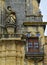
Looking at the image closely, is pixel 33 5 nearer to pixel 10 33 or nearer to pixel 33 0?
pixel 33 0

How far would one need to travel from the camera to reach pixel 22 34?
860 inches

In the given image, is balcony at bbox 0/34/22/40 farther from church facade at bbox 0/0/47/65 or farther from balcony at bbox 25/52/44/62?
balcony at bbox 25/52/44/62

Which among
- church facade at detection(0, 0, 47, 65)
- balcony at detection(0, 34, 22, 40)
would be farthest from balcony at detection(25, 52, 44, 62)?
balcony at detection(0, 34, 22, 40)

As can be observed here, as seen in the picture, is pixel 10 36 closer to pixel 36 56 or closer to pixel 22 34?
pixel 22 34

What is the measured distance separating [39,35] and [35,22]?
0.82 m

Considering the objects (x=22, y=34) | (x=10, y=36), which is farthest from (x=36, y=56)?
(x=10, y=36)

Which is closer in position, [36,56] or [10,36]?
[36,56]

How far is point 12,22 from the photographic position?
2220cm

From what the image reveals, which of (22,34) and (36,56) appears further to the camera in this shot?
(22,34)

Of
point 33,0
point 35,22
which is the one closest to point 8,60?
point 35,22

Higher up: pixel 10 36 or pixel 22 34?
pixel 22 34

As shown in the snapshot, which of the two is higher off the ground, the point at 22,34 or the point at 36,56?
the point at 22,34

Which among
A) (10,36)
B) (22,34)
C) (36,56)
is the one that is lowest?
(36,56)

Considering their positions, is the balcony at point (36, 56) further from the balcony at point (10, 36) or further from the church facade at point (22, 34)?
the balcony at point (10, 36)
